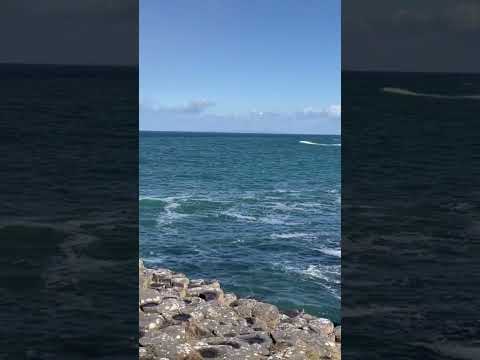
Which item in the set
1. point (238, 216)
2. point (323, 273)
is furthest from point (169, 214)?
point (323, 273)

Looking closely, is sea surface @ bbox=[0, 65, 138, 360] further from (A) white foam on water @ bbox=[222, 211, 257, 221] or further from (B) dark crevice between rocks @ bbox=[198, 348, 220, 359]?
(A) white foam on water @ bbox=[222, 211, 257, 221]

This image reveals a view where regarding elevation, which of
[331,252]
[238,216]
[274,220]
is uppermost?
[238,216]

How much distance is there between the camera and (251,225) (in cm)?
4259

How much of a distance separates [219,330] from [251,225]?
27.1 metres

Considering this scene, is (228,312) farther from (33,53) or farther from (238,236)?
(238,236)

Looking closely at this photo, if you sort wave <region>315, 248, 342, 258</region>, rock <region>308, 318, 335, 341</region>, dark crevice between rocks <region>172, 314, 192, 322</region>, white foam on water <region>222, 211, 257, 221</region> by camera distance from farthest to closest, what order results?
1. white foam on water <region>222, 211, 257, 221</region>
2. wave <region>315, 248, 342, 258</region>
3. rock <region>308, 318, 335, 341</region>
4. dark crevice between rocks <region>172, 314, 192, 322</region>

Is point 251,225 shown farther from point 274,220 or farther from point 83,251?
point 83,251

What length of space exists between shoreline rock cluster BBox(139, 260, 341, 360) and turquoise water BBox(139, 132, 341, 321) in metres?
7.79

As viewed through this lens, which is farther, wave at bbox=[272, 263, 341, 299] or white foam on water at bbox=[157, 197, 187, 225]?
Result: white foam on water at bbox=[157, 197, 187, 225]

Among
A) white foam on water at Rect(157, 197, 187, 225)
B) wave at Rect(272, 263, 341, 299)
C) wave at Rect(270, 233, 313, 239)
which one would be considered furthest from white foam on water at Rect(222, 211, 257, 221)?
wave at Rect(272, 263, 341, 299)

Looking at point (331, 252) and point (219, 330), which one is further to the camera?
point (331, 252)

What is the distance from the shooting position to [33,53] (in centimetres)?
1034

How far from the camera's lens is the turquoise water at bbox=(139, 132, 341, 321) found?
29.1 metres

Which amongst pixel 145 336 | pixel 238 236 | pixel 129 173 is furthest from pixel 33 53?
pixel 238 236
